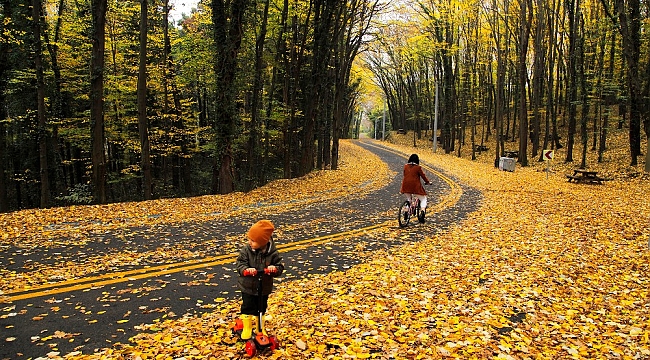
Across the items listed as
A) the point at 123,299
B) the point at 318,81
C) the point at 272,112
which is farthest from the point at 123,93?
the point at 123,299

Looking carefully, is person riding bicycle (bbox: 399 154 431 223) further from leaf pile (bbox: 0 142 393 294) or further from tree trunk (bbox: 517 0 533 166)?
tree trunk (bbox: 517 0 533 166)

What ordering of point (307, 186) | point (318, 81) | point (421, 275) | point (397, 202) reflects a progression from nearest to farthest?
point (421, 275)
point (397, 202)
point (307, 186)
point (318, 81)

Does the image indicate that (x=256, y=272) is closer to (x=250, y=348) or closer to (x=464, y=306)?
(x=250, y=348)

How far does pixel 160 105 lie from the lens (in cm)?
2289

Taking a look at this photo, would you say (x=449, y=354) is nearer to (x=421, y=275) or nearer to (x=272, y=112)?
(x=421, y=275)

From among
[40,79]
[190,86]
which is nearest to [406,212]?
[40,79]

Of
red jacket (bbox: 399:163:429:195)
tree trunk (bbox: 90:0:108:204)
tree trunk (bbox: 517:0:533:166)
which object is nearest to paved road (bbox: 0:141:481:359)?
red jacket (bbox: 399:163:429:195)

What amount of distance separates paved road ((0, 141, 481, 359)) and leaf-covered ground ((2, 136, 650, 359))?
380 millimetres

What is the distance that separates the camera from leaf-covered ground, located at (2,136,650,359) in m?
4.34

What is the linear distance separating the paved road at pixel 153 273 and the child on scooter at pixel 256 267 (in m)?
1.40

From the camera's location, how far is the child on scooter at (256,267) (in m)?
4.02

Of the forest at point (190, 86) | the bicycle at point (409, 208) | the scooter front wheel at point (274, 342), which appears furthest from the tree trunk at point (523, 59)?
the scooter front wheel at point (274, 342)

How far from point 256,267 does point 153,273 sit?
3.28m

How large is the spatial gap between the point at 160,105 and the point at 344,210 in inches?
617
